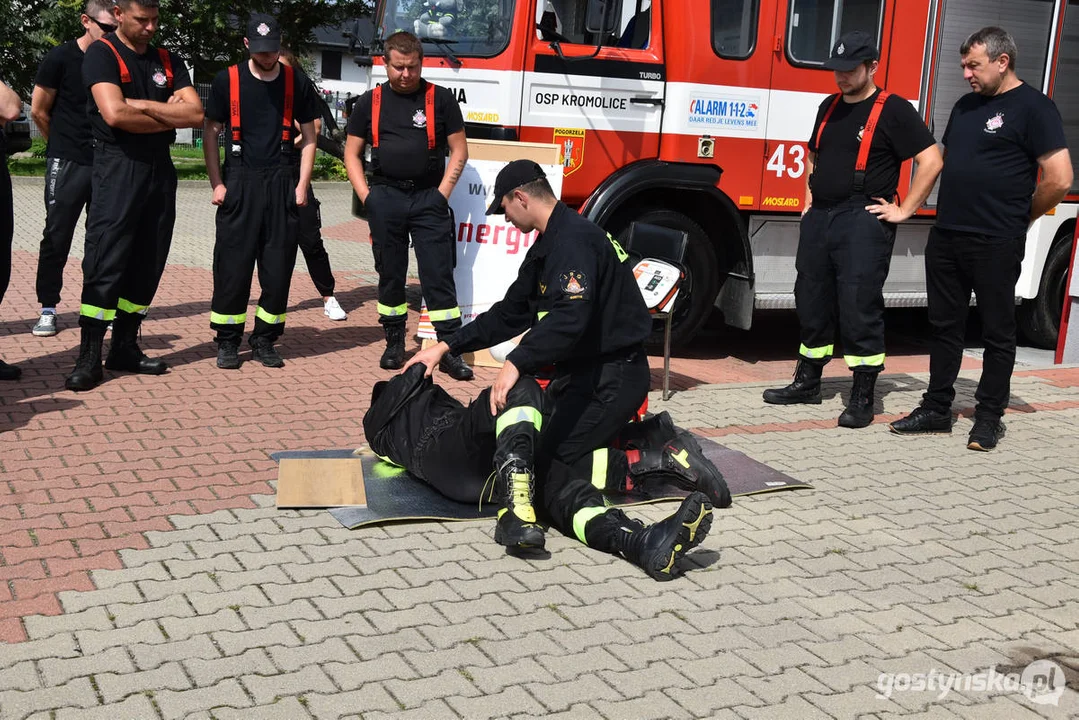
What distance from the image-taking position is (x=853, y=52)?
22.1 ft

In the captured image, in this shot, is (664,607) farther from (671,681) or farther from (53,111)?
(53,111)

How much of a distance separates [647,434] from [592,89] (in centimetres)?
336

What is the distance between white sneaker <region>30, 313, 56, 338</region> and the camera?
8.20 metres

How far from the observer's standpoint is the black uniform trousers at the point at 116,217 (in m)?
6.89

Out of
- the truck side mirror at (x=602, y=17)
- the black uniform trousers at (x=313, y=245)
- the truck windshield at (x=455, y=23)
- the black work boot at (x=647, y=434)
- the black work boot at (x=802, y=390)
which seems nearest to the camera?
the black work boot at (x=647, y=434)

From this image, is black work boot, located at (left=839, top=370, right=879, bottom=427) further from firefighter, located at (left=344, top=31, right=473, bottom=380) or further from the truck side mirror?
the truck side mirror

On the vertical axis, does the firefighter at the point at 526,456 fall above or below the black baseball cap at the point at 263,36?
below

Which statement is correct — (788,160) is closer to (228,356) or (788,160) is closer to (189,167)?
(228,356)

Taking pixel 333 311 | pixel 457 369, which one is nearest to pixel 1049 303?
pixel 457 369

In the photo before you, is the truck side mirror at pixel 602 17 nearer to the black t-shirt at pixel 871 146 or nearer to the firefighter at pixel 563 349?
the black t-shirt at pixel 871 146

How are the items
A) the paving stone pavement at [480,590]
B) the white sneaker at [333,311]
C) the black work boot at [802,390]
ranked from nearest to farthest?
the paving stone pavement at [480,590], the black work boot at [802,390], the white sneaker at [333,311]

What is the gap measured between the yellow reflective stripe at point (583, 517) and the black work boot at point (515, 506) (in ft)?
0.57

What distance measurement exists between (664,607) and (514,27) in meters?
4.72
